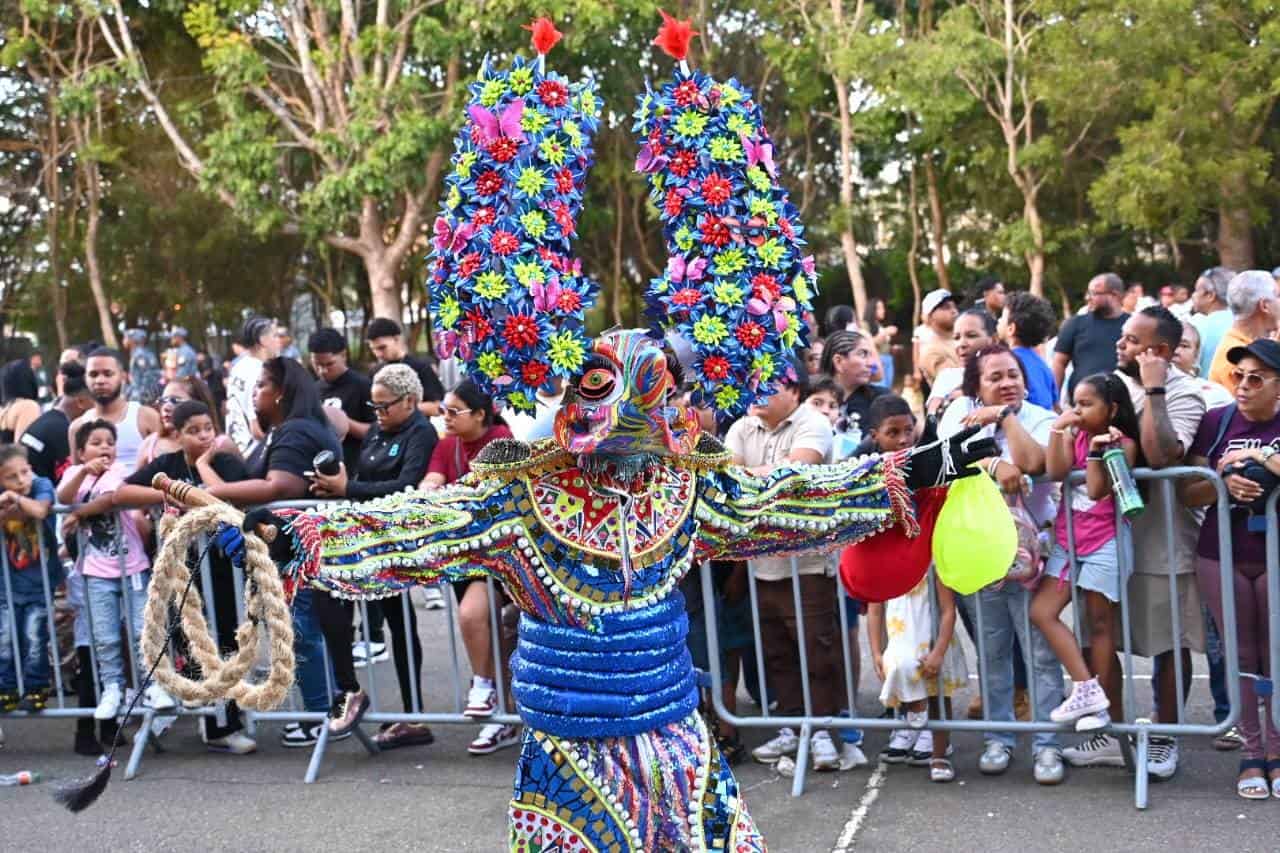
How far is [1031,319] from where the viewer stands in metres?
7.38

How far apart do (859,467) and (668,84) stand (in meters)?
1.07

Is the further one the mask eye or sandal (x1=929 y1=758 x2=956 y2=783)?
sandal (x1=929 y1=758 x2=956 y2=783)

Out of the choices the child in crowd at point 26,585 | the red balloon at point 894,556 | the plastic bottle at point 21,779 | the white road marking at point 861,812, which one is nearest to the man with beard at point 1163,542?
the white road marking at point 861,812

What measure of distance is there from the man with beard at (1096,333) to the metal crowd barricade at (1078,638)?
9.65 ft

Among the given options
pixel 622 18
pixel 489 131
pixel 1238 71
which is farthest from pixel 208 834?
pixel 1238 71

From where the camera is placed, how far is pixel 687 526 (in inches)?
145

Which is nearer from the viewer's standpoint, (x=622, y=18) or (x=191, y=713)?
(x=191, y=713)

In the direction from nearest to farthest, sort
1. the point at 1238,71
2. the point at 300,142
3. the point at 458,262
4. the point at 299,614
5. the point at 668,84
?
the point at 458,262, the point at 668,84, the point at 299,614, the point at 1238,71, the point at 300,142

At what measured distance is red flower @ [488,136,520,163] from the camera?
3.52 meters

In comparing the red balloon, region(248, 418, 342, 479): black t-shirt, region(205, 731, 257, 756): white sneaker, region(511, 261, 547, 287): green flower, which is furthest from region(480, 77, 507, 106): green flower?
region(205, 731, 257, 756): white sneaker

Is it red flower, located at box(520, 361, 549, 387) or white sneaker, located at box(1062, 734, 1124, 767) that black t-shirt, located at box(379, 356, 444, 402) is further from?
red flower, located at box(520, 361, 549, 387)

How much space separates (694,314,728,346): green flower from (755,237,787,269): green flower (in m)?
0.22

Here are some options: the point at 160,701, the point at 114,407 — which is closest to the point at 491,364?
the point at 160,701

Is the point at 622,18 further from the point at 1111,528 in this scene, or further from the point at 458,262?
the point at 458,262
